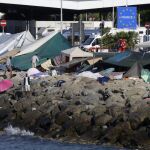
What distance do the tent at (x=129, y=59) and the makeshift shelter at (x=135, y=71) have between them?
32 centimetres

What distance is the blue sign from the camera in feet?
164

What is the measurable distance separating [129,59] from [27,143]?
39.1ft

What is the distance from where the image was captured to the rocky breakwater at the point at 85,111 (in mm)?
24828

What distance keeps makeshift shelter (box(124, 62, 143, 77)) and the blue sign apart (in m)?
14.9

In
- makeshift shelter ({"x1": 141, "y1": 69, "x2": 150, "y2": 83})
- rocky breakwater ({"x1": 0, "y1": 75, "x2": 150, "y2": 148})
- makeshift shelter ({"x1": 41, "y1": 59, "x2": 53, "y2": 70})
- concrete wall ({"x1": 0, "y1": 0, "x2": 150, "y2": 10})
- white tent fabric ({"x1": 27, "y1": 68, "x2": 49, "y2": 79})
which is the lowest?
rocky breakwater ({"x1": 0, "y1": 75, "x2": 150, "y2": 148})

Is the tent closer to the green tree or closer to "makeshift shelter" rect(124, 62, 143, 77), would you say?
"makeshift shelter" rect(124, 62, 143, 77)

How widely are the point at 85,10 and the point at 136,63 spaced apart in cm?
5492

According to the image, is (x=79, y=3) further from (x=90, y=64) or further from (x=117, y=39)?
(x=90, y=64)

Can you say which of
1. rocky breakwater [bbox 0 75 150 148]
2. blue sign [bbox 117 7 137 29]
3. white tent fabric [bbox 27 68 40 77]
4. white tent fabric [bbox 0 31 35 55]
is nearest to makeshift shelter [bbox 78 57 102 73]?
white tent fabric [bbox 27 68 40 77]

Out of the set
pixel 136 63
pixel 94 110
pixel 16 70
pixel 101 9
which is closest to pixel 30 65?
pixel 16 70

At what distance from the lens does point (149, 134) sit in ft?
78.8

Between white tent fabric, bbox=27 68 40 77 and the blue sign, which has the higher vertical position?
the blue sign

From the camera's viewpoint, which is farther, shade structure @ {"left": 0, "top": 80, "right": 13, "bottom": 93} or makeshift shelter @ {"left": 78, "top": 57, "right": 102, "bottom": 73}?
makeshift shelter @ {"left": 78, "top": 57, "right": 102, "bottom": 73}

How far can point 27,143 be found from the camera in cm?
2622
